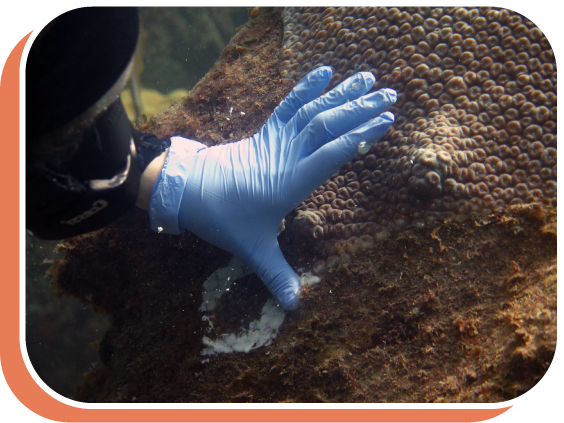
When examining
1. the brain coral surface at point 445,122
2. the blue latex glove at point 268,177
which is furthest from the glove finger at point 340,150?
the brain coral surface at point 445,122

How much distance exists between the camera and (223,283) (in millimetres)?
1682

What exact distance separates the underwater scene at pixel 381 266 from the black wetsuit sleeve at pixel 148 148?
219 mm

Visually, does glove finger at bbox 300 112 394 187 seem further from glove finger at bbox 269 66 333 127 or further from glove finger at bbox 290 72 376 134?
glove finger at bbox 269 66 333 127

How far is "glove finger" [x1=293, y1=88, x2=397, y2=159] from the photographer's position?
59.1 inches

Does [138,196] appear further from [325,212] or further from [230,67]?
[230,67]

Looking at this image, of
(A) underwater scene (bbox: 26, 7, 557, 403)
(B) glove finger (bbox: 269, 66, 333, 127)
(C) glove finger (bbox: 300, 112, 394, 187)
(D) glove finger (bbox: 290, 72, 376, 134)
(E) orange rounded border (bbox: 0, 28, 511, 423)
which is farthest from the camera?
(B) glove finger (bbox: 269, 66, 333, 127)

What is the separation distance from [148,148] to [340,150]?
1077mm

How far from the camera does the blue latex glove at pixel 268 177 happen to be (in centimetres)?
152

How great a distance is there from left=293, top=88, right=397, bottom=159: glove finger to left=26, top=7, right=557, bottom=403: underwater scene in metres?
0.17

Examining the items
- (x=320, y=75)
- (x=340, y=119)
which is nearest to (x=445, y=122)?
(x=340, y=119)

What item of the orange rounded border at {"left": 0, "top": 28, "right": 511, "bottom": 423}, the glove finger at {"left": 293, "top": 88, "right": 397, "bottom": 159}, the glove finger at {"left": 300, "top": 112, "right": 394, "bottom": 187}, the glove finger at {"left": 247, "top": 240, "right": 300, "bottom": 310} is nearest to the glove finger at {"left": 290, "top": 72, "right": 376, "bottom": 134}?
the glove finger at {"left": 293, "top": 88, "right": 397, "bottom": 159}

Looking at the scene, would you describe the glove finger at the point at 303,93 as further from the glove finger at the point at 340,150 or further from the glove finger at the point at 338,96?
the glove finger at the point at 340,150

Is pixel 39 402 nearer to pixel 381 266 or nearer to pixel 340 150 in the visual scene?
pixel 381 266

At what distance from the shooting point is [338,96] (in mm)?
1623
